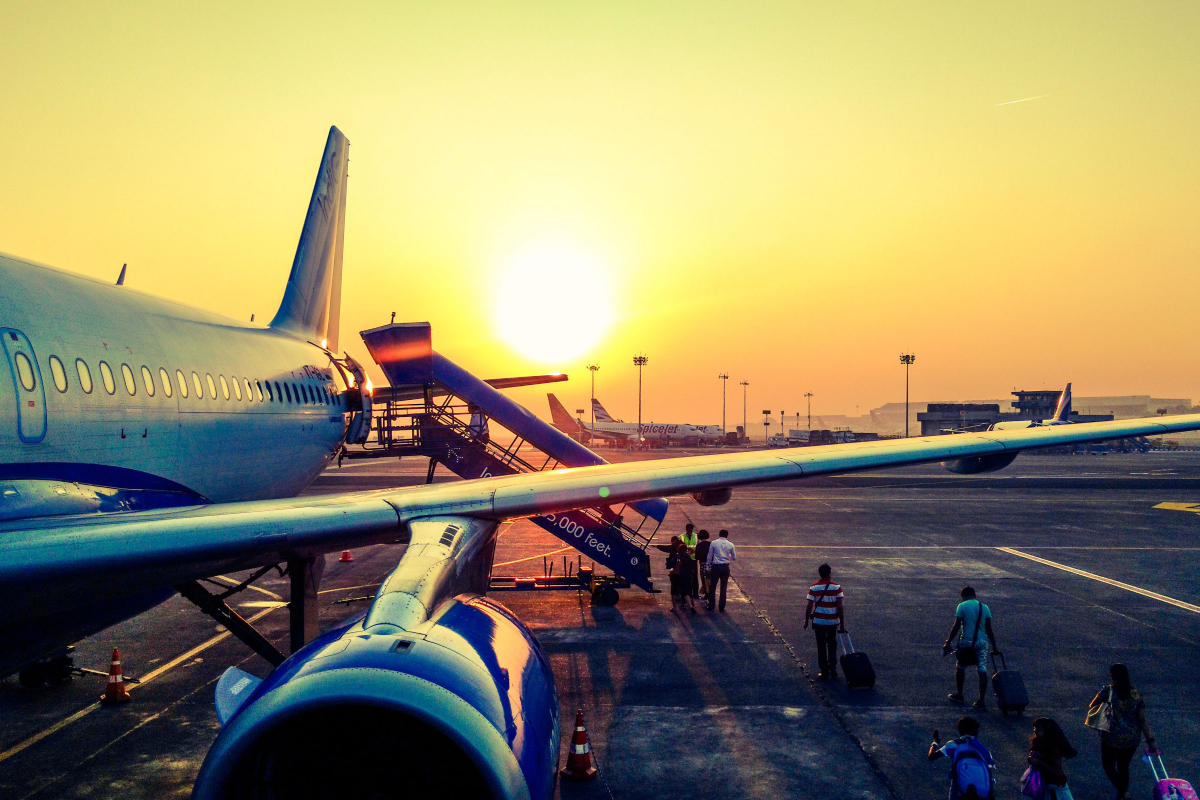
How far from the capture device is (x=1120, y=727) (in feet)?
27.8

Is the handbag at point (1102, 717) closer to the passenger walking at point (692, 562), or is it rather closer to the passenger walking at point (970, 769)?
the passenger walking at point (970, 769)

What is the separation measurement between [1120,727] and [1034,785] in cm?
178

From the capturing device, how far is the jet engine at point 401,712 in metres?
3.99

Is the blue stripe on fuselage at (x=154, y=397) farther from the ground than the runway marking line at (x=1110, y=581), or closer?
farther from the ground

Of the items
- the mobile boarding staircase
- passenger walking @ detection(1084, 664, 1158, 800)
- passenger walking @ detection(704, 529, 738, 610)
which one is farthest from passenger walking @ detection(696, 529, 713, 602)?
passenger walking @ detection(1084, 664, 1158, 800)

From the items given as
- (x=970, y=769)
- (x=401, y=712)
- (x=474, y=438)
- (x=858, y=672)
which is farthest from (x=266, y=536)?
(x=474, y=438)

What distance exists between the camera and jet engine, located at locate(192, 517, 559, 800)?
13.1 feet

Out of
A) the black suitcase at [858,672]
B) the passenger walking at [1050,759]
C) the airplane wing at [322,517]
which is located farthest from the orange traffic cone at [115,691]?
the passenger walking at [1050,759]

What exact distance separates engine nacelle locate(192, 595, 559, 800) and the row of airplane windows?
10.7ft

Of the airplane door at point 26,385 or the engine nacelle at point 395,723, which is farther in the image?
the airplane door at point 26,385

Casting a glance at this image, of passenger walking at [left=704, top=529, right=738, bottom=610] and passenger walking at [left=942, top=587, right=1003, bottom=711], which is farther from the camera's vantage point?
passenger walking at [left=704, top=529, right=738, bottom=610]

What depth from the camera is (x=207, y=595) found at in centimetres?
777

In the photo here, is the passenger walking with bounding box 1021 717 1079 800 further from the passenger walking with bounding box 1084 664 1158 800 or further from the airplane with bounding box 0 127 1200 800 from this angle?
the airplane with bounding box 0 127 1200 800

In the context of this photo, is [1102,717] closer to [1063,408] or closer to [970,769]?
[970,769]
